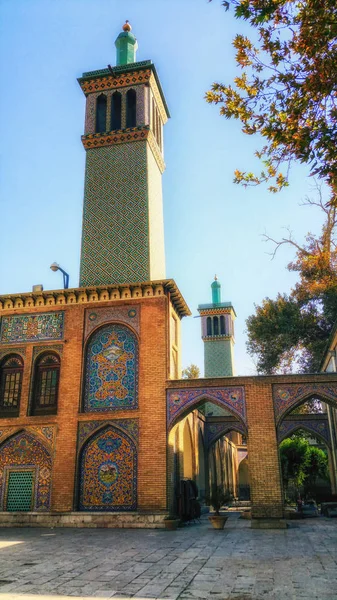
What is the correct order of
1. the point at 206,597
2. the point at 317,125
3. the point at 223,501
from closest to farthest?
the point at 206,597 → the point at 317,125 → the point at 223,501

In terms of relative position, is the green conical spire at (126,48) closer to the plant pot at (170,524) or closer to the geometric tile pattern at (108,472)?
the geometric tile pattern at (108,472)

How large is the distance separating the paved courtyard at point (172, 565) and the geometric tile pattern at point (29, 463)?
2425 mm

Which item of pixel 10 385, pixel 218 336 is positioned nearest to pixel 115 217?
pixel 10 385

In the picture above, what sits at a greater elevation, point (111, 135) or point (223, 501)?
point (111, 135)

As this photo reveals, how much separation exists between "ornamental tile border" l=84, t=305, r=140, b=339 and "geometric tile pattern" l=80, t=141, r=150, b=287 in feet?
3.42

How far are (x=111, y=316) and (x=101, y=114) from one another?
333 inches

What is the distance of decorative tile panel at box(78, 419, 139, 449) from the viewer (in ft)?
46.6

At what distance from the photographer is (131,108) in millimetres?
18938

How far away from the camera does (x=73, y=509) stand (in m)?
13.8

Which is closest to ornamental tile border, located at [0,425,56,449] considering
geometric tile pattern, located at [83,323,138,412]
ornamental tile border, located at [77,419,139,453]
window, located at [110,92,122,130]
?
ornamental tile border, located at [77,419,139,453]

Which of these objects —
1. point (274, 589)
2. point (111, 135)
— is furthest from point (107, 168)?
point (274, 589)

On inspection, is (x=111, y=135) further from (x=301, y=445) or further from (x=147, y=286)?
(x=301, y=445)

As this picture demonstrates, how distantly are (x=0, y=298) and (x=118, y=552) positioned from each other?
9831mm

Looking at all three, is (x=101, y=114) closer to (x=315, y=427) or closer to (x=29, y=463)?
(x=29, y=463)
